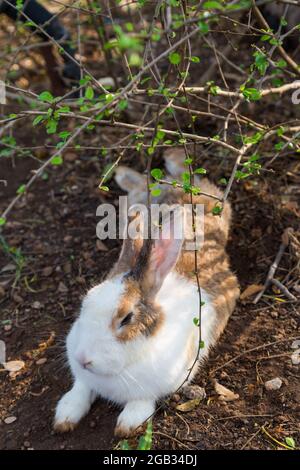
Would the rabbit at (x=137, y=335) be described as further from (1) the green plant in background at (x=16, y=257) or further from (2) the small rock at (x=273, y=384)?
(1) the green plant in background at (x=16, y=257)

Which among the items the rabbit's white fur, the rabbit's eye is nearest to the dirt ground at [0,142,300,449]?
the rabbit's white fur

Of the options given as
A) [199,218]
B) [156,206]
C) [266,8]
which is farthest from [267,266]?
[266,8]

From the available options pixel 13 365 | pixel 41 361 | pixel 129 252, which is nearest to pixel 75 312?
pixel 41 361

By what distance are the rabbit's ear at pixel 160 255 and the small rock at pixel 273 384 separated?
86 centimetres

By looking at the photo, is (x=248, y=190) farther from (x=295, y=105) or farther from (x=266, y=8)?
(x=266, y=8)

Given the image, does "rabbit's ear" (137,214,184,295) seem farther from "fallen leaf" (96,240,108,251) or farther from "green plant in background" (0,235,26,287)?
"green plant in background" (0,235,26,287)

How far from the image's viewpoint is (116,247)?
4785mm

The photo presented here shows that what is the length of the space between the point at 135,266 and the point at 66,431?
3.27ft

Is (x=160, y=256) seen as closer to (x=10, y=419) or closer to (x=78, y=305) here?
(x=78, y=305)

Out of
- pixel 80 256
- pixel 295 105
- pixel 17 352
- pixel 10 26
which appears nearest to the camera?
pixel 17 352

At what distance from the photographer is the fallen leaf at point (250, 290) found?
14.3ft

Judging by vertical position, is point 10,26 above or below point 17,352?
above

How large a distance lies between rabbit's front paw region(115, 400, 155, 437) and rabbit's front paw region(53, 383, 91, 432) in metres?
0.25

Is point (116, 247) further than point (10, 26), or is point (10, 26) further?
point (10, 26)
